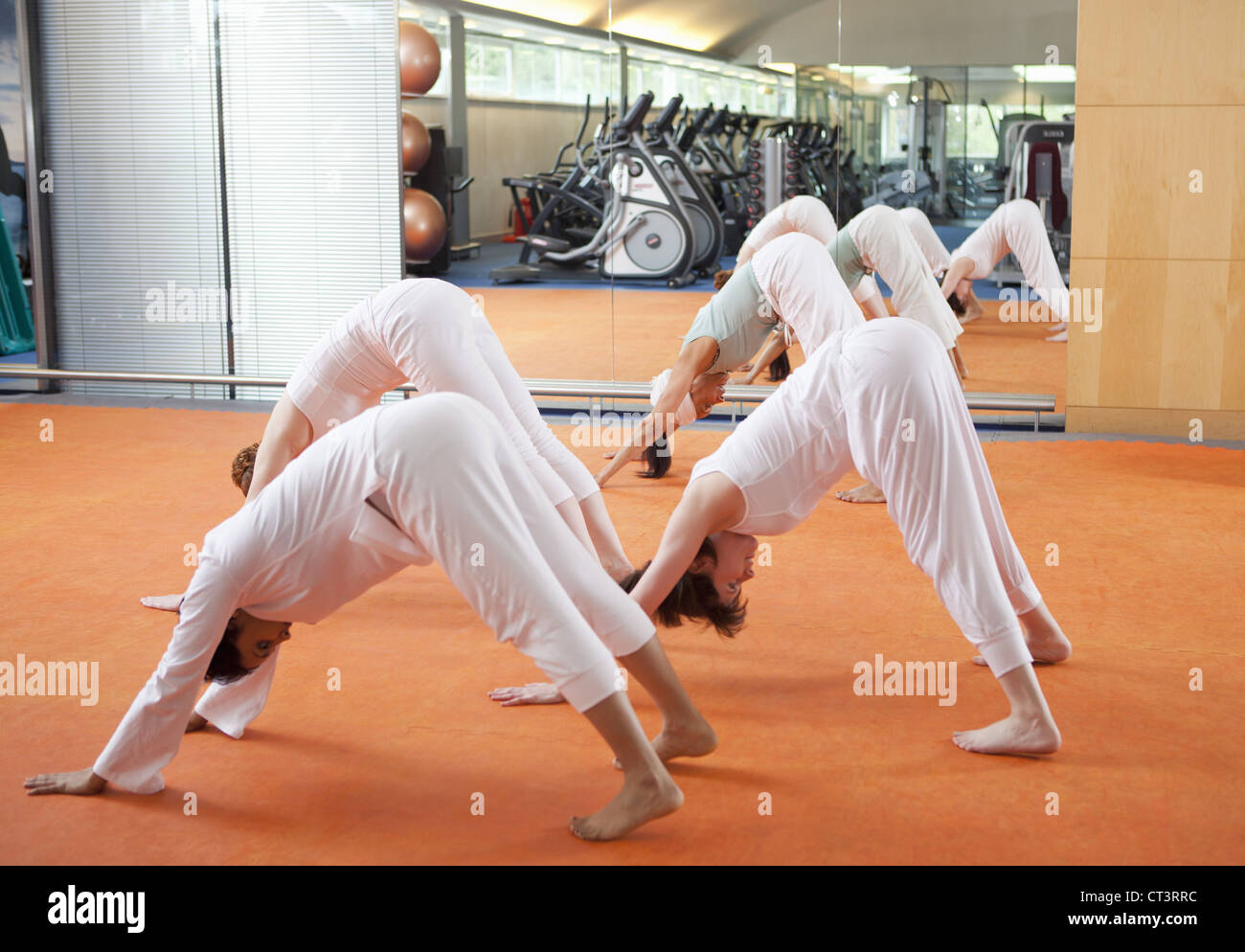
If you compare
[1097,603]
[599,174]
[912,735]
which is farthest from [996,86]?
[912,735]

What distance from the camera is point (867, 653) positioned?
3.04 meters

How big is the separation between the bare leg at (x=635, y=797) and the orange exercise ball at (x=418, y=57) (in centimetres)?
481

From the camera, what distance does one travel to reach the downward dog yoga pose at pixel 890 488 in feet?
7.69

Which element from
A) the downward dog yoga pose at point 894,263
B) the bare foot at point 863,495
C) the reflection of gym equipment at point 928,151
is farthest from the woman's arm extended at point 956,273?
the bare foot at point 863,495

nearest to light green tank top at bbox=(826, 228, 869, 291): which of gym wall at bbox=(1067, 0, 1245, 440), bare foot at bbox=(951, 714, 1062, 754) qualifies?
gym wall at bbox=(1067, 0, 1245, 440)

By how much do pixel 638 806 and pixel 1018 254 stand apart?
4.46 metres

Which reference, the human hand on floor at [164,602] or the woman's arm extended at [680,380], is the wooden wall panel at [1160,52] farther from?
the human hand on floor at [164,602]

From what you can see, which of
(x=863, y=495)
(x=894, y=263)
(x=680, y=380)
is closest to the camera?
(x=680, y=380)

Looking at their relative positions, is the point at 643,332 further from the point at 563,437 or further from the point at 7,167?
the point at 7,167

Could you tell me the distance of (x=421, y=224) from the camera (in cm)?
641

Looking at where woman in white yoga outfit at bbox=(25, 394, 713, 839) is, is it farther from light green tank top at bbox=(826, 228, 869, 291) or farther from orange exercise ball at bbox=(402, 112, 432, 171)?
orange exercise ball at bbox=(402, 112, 432, 171)

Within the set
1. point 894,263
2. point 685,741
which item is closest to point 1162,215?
point 894,263

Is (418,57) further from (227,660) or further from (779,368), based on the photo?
(227,660)

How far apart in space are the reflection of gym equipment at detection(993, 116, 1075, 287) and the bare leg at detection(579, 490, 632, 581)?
337 cm
